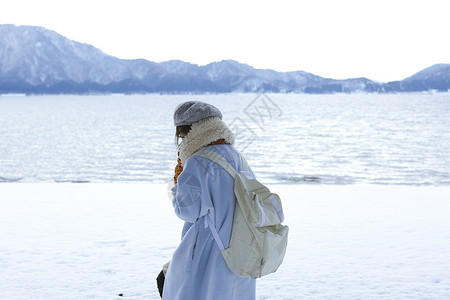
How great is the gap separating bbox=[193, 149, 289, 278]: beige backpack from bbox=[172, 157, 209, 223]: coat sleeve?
0.09 m

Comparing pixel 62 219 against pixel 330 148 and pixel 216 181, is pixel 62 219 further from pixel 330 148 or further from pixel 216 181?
pixel 330 148

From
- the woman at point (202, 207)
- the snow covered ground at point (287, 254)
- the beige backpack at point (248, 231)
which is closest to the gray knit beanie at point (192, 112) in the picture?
the woman at point (202, 207)

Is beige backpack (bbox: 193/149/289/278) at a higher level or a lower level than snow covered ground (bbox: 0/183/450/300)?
higher

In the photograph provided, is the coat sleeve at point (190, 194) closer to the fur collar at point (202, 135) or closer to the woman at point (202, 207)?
the woman at point (202, 207)

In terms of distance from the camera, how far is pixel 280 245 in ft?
7.29

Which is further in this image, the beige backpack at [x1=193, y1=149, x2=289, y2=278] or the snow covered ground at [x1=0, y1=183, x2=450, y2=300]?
the snow covered ground at [x1=0, y1=183, x2=450, y2=300]

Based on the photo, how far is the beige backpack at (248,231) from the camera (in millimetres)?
2107

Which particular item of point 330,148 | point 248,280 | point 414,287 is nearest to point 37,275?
point 248,280

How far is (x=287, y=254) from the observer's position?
203 inches

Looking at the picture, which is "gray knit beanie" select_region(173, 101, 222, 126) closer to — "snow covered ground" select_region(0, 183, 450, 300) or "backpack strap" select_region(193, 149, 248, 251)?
"backpack strap" select_region(193, 149, 248, 251)

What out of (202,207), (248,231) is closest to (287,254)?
(248,231)

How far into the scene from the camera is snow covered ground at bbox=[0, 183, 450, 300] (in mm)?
4168

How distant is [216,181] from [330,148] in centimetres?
2745

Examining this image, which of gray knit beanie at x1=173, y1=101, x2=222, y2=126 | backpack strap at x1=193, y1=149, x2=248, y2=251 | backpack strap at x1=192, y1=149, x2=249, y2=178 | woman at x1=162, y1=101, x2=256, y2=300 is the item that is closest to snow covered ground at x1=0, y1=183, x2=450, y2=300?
woman at x1=162, y1=101, x2=256, y2=300
